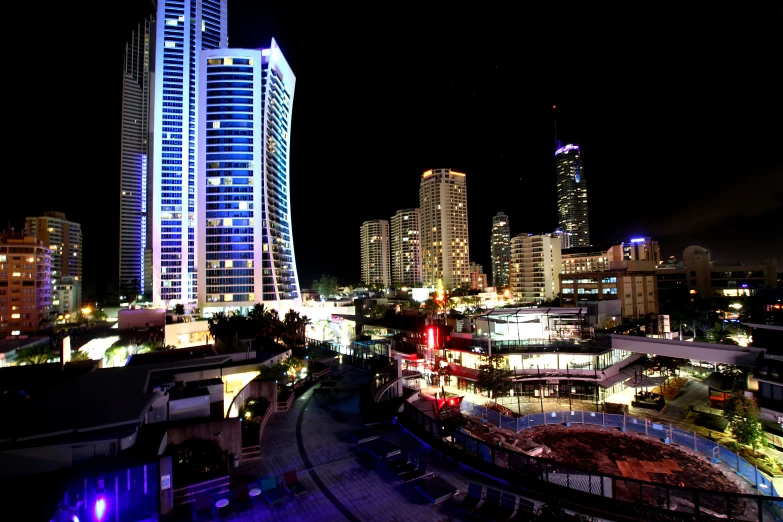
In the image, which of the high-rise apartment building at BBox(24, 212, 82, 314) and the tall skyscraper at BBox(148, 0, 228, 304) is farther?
the high-rise apartment building at BBox(24, 212, 82, 314)

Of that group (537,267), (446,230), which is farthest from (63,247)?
(537,267)

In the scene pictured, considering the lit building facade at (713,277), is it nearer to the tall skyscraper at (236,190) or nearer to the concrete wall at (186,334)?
the tall skyscraper at (236,190)

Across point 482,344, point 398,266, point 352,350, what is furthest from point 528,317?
point 398,266

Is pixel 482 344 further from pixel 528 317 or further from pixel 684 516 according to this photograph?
pixel 684 516

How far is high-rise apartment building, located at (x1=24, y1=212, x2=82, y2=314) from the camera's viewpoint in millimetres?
107562

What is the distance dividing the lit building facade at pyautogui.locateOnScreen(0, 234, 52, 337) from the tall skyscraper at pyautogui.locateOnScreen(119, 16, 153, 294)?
81.5 meters

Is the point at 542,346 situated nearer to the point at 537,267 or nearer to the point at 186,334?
the point at 186,334

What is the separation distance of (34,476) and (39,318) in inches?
3507

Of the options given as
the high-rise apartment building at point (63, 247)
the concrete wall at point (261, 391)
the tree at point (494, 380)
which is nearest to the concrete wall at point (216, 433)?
the concrete wall at point (261, 391)

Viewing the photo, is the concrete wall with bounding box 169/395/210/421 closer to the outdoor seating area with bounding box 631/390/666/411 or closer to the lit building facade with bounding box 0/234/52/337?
the outdoor seating area with bounding box 631/390/666/411

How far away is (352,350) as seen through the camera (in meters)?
39.2

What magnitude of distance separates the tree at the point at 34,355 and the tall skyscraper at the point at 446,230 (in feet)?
393

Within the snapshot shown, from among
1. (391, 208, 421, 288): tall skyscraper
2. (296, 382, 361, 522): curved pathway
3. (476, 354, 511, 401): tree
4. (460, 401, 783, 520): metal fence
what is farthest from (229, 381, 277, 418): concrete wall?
(391, 208, 421, 288): tall skyscraper

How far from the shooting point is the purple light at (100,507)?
11117mm
